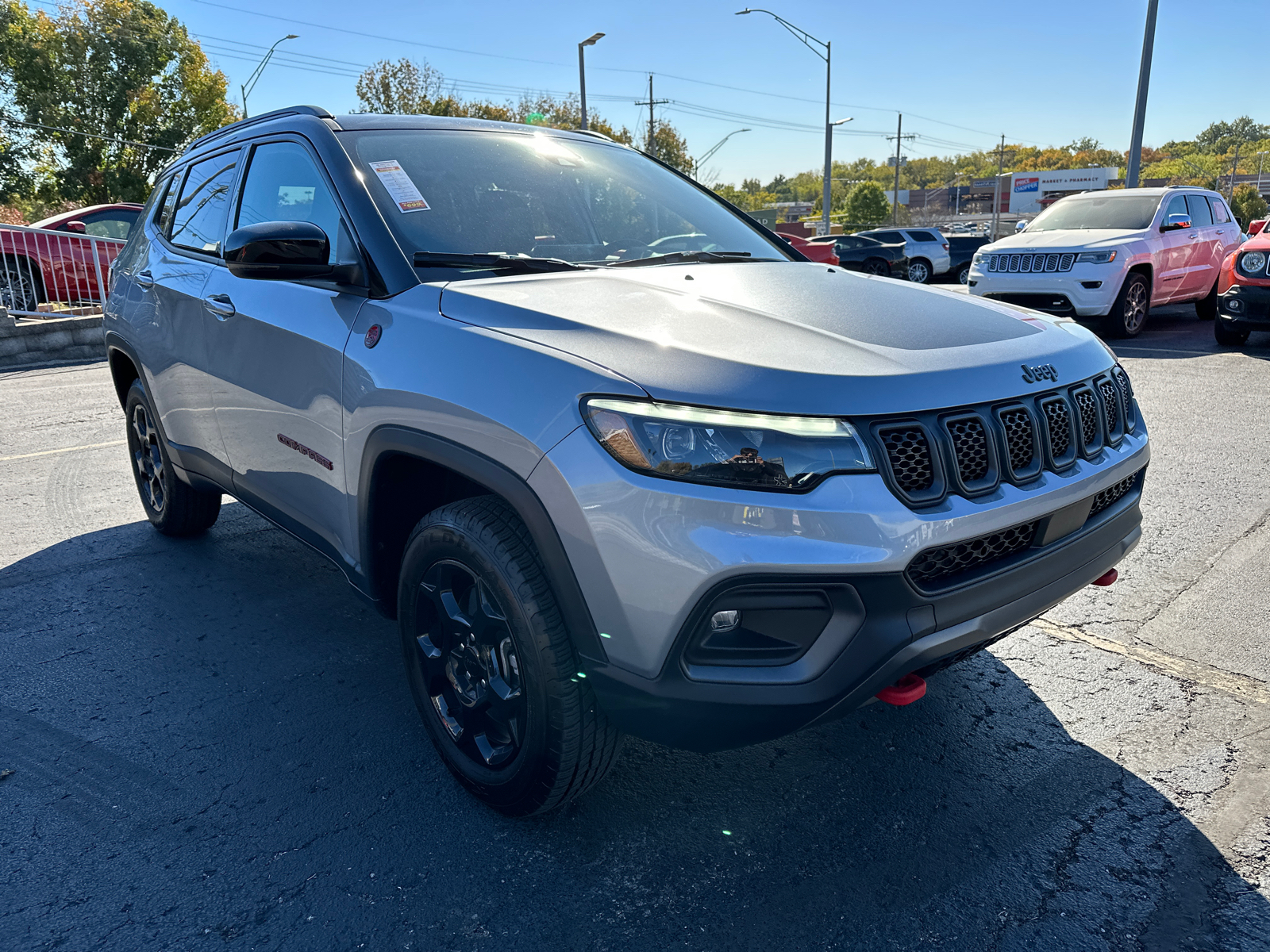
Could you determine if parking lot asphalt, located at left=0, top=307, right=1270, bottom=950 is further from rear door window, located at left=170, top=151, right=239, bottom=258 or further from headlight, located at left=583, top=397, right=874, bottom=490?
rear door window, located at left=170, top=151, right=239, bottom=258

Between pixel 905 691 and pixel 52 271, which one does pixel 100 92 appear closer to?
pixel 52 271

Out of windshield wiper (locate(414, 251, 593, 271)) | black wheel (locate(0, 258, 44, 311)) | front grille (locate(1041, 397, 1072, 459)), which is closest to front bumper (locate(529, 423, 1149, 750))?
front grille (locate(1041, 397, 1072, 459))

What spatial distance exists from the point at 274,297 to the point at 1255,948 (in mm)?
3116

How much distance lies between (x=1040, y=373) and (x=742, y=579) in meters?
0.98

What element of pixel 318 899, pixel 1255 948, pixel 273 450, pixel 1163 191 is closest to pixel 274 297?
pixel 273 450

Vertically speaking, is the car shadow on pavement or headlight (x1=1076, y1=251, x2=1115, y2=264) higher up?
headlight (x1=1076, y1=251, x2=1115, y2=264)

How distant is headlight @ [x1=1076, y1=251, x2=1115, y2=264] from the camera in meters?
10.1

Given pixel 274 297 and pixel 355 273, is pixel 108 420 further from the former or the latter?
pixel 355 273

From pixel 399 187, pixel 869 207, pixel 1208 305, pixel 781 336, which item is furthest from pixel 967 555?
pixel 869 207

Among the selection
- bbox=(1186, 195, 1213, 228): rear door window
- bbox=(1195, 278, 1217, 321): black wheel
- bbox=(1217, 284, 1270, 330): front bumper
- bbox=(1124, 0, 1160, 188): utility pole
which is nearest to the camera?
bbox=(1217, 284, 1270, 330): front bumper

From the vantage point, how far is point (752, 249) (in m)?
3.30

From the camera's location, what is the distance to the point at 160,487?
4512mm

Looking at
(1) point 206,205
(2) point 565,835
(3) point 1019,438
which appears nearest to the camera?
(3) point 1019,438

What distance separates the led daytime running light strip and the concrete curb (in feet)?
37.0
